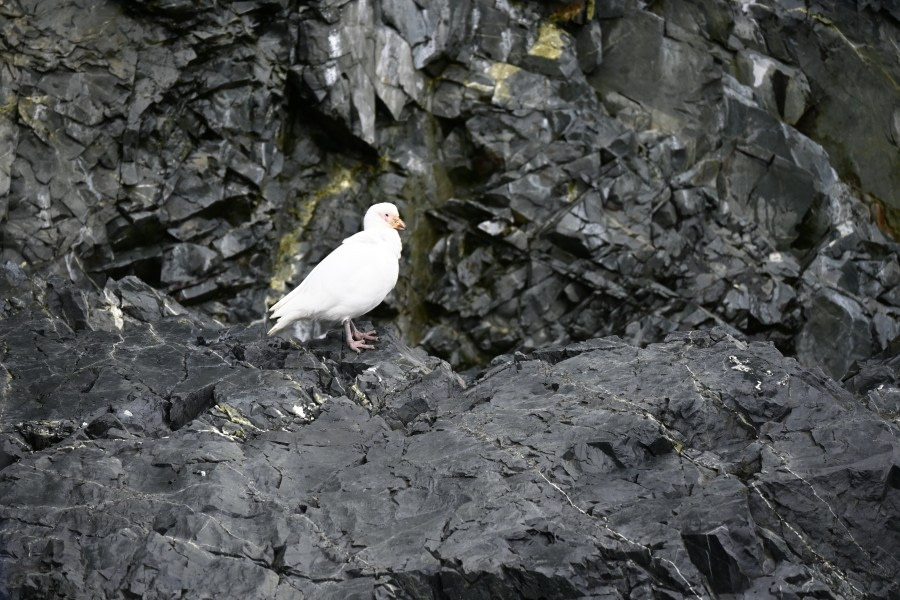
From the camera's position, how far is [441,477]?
770 centimetres

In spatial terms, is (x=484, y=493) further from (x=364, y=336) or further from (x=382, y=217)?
(x=382, y=217)

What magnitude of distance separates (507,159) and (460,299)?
3.22 metres

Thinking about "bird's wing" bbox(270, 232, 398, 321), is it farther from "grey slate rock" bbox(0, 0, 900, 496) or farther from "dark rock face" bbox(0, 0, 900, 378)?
"dark rock face" bbox(0, 0, 900, 378)

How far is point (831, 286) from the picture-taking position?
20766 millimetres

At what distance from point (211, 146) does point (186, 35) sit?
2.23m

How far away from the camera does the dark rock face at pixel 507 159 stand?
18.5m

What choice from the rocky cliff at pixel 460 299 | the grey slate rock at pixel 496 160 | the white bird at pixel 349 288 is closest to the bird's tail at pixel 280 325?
the white bird at pixel 349 288

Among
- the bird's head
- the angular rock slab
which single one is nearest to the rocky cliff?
the angular rock slab

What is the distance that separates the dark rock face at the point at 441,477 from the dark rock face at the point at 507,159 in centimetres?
947

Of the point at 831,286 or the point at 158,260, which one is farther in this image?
the point at 831,286

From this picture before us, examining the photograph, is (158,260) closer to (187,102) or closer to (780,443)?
(187,102)

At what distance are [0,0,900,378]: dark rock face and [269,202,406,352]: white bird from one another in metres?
9.24

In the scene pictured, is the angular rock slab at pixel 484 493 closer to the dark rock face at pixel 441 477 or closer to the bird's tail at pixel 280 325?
the dark rock face at pixel 441 477

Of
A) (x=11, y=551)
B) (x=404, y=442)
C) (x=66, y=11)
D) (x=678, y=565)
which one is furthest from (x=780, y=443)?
(x=66, y=11)
